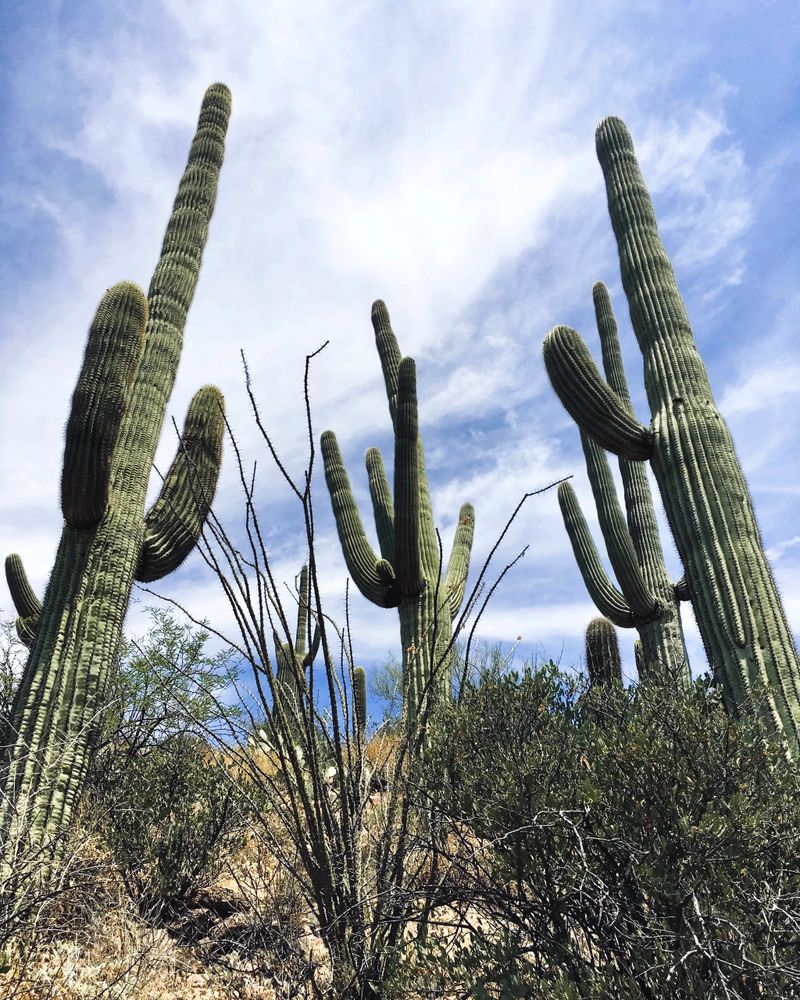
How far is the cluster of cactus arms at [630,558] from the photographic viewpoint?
30.0 ft

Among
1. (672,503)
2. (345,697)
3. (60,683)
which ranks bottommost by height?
(345,697)

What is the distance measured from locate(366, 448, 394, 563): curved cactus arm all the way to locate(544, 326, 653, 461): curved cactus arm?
366 centimetres

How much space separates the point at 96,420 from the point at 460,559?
5444 mm

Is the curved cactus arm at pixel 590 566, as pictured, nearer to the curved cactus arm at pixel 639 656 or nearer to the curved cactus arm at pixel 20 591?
the curved cactus arm at pixel 639 656

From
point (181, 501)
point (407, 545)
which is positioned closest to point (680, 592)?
point (407, 545)

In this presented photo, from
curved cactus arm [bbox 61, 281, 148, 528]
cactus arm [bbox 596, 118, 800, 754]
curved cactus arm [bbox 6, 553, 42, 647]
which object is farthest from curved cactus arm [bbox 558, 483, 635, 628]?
curved cactus arm [bbox 6, 553, 42, 647]

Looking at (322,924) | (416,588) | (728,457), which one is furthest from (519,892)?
(416,588)

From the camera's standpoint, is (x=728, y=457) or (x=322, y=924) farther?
(x=728, y=457)

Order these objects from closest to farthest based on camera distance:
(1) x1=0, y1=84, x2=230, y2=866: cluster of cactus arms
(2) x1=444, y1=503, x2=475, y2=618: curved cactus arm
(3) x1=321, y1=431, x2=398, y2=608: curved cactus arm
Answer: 1. (1) x1=0, y1=84, x2=230, y2=866: cluster of cactus arms
2. (2) x1=444, y1=503, x2=475, y2=618: curved cactus arm
3. (3) x1=321, y1=431, x2=398, y2=608: curved cactus arm

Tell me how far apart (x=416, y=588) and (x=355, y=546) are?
1.52 meters

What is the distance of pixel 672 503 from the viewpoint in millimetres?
6117

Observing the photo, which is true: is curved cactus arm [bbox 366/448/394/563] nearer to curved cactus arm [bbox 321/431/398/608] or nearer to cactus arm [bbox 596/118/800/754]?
curved cactus arm [bbox 321/431/398/608]

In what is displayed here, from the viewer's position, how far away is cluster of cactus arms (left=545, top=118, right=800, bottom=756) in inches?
205

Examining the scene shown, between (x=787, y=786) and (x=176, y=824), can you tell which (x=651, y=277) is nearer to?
(x=787, y=786)
